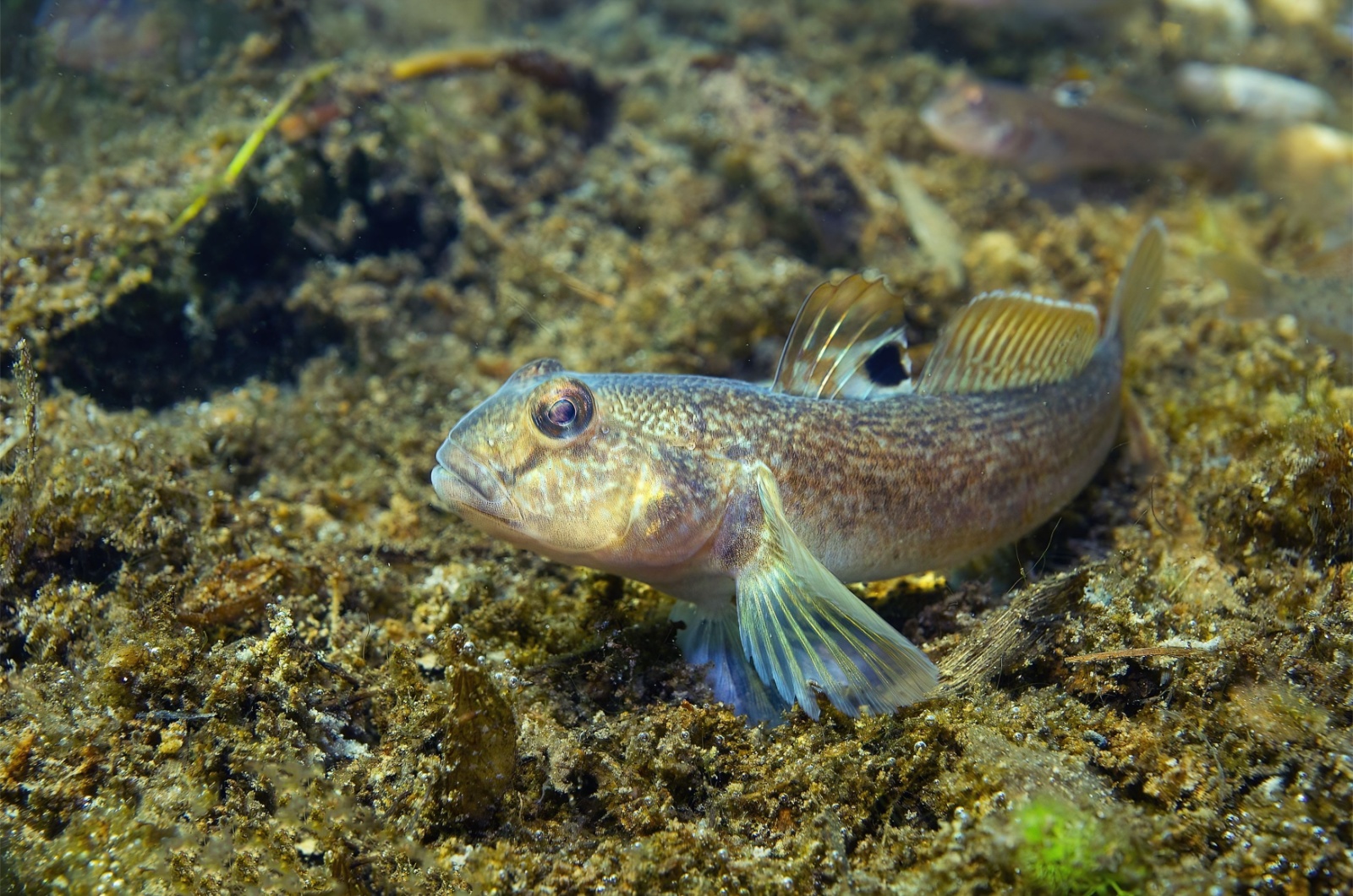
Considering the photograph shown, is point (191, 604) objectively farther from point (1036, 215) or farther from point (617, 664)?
point (1036, 215)

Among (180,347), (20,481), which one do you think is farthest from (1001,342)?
(180,347)

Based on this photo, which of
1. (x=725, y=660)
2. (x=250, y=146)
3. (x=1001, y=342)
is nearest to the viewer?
(x=725, y=660)

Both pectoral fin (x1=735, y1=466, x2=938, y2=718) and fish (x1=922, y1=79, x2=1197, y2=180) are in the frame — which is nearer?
pectoral fin (x1=735, y1=466, x2=938, y2=718)

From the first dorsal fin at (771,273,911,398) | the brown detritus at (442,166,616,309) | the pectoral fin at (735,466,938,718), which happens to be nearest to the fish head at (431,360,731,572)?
the pectoral fin at (735,466,938,718)

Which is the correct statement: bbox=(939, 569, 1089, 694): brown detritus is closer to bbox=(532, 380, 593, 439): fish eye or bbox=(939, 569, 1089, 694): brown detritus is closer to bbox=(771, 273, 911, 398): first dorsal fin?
bbox=(771, 273, 911, 398): first dorsal fin

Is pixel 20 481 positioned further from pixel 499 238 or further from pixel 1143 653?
pixel 1143 653

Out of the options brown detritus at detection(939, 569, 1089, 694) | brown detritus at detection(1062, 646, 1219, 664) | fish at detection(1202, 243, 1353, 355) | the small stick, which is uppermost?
the small stick
